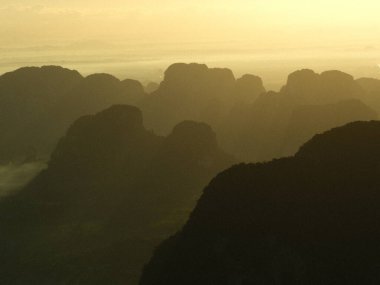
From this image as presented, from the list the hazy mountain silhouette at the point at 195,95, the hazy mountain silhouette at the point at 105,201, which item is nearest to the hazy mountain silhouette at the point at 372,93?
the hazy mountain silhouette at the point at 195,95

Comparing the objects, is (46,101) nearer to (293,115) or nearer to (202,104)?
(202,104)

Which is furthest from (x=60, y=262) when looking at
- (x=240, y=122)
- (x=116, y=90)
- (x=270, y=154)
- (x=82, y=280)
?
(x=116, y=90)

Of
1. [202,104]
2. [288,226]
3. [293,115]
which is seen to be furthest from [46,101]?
[288,226]

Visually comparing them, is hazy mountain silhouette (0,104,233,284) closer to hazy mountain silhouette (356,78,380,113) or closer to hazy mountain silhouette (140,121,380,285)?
Answer: hazy mountain silhouette (140,121,380,285)

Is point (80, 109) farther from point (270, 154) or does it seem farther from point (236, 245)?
point (236, 245)

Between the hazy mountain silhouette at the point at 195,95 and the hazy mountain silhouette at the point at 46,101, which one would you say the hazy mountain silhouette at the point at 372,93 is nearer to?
the hazy mountain silhouette at the point at 195,95
